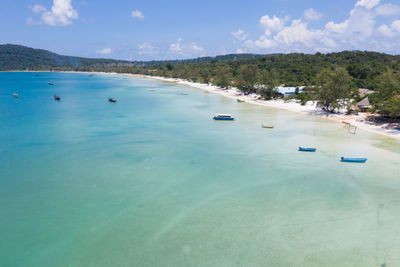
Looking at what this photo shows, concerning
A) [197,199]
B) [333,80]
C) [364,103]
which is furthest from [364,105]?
[197,199]

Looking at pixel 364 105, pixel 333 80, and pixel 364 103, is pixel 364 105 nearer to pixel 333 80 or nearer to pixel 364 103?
pixel 364 103

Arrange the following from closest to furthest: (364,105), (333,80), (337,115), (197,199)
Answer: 1. (197,199)
2. (333,80)
3. (337,115)
4. (364,105)

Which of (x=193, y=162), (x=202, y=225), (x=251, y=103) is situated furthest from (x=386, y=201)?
(x=251, y=103)

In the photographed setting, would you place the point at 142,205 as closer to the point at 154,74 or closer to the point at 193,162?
the point at 193,162

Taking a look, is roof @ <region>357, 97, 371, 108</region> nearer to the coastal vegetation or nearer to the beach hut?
the beach hut

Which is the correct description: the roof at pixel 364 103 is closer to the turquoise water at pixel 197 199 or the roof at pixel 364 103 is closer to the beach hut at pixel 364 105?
the beach hut at pixel 364 105

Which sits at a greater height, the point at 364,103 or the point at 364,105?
the point at 364,103

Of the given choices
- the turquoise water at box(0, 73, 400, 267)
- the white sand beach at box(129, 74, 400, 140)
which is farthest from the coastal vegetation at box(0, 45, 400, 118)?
the turquoise water at box(0, 73, 400, 267)

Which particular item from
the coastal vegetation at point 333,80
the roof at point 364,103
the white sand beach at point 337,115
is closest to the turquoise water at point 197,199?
the white sand beach at point 337,115

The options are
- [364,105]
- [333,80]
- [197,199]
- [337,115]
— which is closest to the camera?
[197,199]
